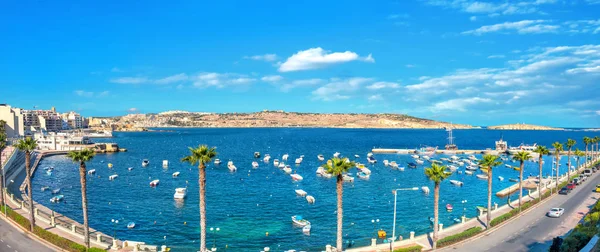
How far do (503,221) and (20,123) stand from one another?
189774 mm

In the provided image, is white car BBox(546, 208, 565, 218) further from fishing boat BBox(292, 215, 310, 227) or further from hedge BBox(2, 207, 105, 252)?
hedge BBox(2, 207, 105, 252)

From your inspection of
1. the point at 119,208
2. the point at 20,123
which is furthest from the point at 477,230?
the point at 20,123

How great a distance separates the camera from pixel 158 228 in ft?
A: 173

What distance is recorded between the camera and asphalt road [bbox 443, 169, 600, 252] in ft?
127

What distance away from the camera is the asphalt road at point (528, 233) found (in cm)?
3869

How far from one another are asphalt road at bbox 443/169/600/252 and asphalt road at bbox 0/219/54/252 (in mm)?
41028

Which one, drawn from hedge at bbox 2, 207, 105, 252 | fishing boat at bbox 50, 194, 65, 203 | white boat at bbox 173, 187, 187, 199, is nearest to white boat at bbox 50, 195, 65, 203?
fishing boat at bbox 50, 194, 65, 203

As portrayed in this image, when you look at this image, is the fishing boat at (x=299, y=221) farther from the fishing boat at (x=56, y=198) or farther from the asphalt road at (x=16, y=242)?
the fishing boat at (x=56, y=198)

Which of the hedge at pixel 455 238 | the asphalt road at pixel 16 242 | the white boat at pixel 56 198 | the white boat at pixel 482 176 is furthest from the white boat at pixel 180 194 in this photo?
the white boat at pixel 482 176

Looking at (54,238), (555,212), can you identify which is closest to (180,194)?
(54,238)

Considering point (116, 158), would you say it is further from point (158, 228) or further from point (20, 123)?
point (158, 228)

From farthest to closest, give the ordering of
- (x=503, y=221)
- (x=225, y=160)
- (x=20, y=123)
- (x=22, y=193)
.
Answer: (x=20, y=123), (x=225, y=160), (x=22, y=193), (x=503, y=221)

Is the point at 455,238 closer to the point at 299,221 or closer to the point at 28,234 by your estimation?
the point at 299,221

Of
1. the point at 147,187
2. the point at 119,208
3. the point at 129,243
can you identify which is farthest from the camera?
the point at 147,187
